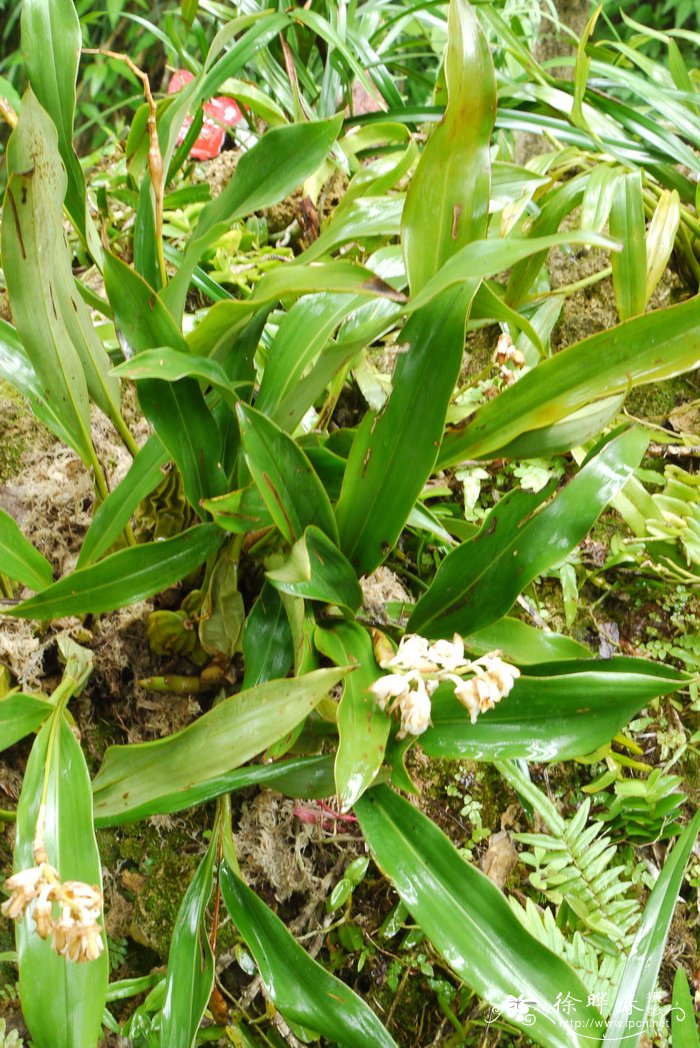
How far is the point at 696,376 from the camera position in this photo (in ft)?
4.36

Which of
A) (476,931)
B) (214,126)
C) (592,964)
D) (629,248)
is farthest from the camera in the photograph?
(214,126)

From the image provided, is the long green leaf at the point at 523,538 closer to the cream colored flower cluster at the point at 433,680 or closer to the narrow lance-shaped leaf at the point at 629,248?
the cream colored flower cluster at the point at 433,680

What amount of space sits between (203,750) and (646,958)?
0.53 metres

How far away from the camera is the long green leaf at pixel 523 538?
72cm

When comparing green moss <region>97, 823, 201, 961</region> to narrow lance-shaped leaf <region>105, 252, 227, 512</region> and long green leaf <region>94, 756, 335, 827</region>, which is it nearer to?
long green leaf <region>94, 756, 335, 827</region>

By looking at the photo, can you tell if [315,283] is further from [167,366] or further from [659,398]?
[659,398]

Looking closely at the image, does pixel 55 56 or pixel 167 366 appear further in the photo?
pixel 55 56

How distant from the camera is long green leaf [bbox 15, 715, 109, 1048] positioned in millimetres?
595

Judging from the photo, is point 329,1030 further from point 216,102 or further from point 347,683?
point 216,102

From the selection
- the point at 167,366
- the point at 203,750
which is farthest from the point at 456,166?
the point at 203,750

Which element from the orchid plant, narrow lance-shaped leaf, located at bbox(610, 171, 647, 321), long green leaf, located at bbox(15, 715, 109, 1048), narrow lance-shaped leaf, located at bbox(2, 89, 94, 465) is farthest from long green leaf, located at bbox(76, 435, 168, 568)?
narrow lance-shaped leaf, located at bbox(610, 171, 647, 321)

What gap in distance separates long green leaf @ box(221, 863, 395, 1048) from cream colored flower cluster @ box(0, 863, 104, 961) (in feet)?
Result: 0.84

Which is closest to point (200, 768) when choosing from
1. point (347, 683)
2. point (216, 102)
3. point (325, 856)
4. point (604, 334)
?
point (347, 683)

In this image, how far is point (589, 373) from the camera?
718 millimetres
